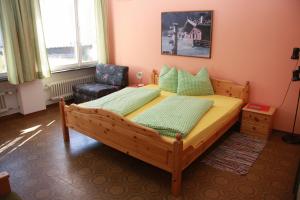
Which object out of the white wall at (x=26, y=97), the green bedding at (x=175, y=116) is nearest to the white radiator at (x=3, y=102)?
the white wall at (x=26, y=97)

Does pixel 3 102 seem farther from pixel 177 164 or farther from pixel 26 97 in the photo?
pixel 177 164

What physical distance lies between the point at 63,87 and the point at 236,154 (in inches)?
133

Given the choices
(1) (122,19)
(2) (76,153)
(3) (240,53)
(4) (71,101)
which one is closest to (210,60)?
(3) (240,53)

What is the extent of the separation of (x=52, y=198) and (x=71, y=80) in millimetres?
2957

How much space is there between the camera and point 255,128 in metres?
3.43

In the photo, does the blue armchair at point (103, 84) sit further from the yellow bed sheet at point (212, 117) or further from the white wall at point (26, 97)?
the yellow bed sheet at point (212, 117)

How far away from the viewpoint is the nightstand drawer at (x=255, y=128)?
3.34 m

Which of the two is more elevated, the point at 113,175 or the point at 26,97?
the point at 26,97

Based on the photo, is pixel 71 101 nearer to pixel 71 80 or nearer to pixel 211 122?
pixel 71 80

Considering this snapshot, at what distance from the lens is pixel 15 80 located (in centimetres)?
383

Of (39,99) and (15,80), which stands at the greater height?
(15,80)

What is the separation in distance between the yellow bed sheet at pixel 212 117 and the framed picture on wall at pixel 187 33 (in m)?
0.78

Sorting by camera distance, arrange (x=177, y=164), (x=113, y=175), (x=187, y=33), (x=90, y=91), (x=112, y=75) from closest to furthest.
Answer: (x=177, y=164), (x=113, y=175), (x=187, y=33), (x=90, y=91), (x=112, y=75)

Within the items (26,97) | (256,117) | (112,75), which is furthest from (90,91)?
(256,117)
